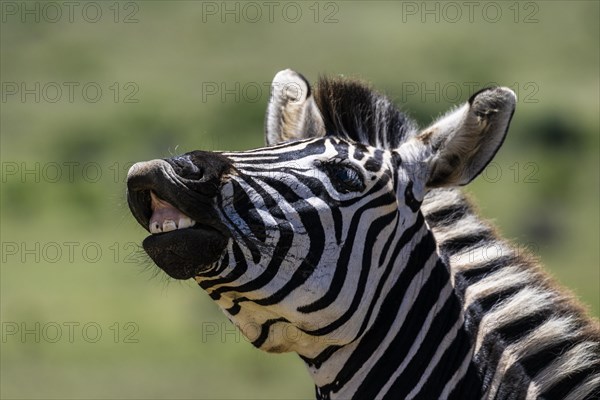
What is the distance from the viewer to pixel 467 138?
8.27m

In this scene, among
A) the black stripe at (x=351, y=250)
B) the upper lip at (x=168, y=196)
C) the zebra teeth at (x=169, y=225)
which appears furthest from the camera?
the black stripe at (x=351, y=250)

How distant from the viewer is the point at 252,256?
25.1 feet

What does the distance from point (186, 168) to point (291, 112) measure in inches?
68.9

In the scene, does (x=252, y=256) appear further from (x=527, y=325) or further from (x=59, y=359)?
(x=59, y=359)

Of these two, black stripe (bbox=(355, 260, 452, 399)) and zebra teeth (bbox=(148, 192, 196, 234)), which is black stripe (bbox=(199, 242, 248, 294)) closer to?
zebra teeth (bbox=(148, 192, 196, 234))

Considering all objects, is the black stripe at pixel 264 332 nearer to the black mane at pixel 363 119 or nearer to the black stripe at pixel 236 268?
the black stripe at pixel 236 268

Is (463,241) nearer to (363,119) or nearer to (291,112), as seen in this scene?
(363,119)

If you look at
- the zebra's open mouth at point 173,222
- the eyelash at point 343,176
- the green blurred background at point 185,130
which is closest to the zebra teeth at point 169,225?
the zebra's open mouth at point 173,222

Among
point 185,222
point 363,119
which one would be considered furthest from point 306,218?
point 363,119

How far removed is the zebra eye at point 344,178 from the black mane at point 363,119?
2.17ft

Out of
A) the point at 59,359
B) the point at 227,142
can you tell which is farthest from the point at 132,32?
the point at 59,359

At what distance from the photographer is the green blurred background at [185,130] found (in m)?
38.9

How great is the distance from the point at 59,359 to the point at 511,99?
32.7 metres

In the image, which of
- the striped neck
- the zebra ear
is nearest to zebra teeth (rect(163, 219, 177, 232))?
the striped neck
